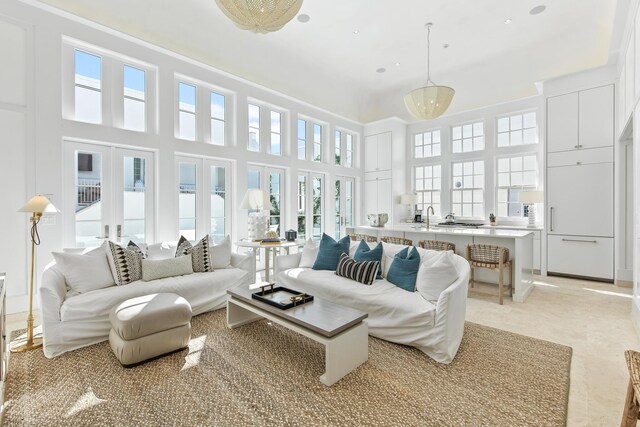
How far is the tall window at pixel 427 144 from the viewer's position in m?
7.59

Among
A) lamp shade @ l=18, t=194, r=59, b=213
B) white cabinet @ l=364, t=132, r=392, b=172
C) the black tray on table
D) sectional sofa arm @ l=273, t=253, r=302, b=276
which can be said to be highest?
white cabinet @ l=364, t=132, r=392, b=172

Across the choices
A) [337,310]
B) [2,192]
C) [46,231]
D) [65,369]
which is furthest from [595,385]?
[2,192]

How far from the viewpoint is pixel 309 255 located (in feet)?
13.7

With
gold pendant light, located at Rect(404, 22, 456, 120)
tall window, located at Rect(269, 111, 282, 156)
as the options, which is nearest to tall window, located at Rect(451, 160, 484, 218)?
gold pendant light, located at Rect(404, 22, 456, 120)

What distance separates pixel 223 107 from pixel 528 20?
5.31 m

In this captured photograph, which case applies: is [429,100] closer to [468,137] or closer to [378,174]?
[468,137]

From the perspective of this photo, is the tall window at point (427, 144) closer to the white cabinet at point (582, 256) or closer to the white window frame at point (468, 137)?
the white window frame at point (468, 137)

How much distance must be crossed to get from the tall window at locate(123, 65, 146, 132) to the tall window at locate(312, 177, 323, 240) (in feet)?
12.0

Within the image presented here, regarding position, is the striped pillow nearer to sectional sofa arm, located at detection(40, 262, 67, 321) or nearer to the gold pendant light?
the gold pendant light

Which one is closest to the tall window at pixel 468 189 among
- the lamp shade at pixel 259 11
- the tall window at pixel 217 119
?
the tall window at pixel 217 119

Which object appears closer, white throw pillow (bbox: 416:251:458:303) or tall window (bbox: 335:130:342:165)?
white throw pillow (bbox: 416:251:458:303)

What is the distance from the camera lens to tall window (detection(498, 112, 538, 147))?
6.25 metres

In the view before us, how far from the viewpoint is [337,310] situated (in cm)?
253

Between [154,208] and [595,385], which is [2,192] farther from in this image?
[595,385]
